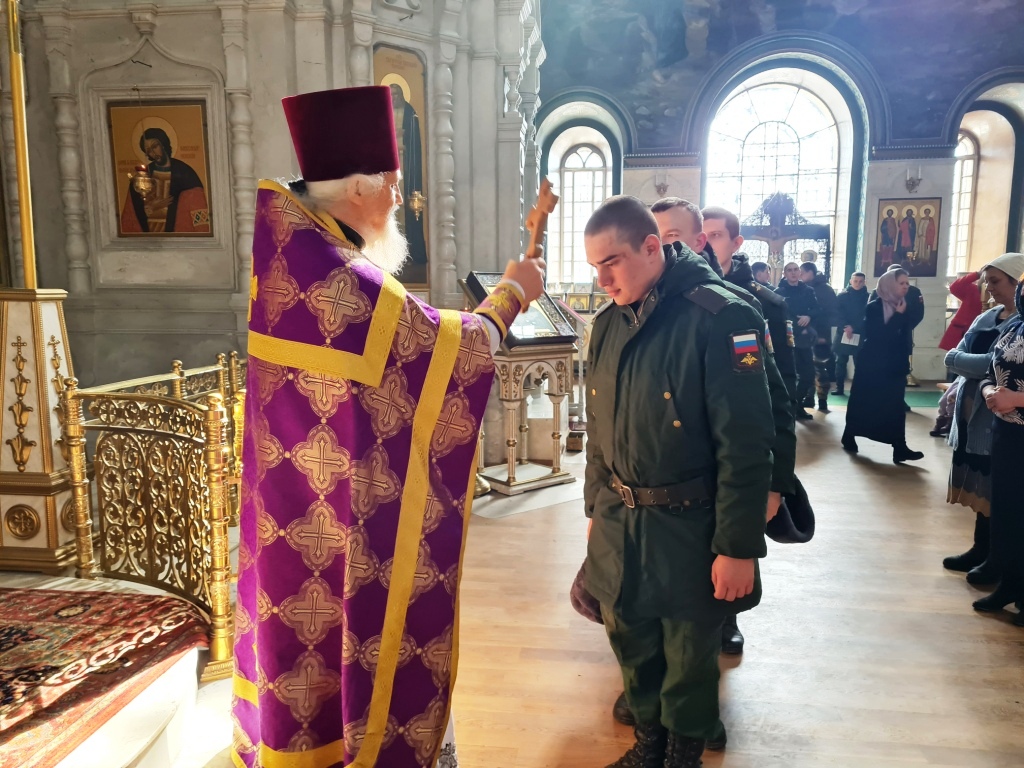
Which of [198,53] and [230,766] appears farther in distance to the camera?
[198,53]

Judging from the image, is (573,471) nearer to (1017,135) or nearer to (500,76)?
(500,76)

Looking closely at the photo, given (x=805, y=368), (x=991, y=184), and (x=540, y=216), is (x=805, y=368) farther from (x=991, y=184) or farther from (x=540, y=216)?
(x=991, y=184)

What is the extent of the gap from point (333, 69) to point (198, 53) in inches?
40.3

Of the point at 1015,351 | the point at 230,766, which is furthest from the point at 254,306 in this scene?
the point at 1015,351

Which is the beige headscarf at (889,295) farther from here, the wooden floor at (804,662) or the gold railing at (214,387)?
the gold railing at (214,387)

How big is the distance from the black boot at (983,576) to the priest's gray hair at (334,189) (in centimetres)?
366

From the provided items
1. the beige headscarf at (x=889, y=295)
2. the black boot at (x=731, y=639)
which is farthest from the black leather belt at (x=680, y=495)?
the beige headscarf at (x=889, y=295)

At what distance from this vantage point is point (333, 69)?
545cm

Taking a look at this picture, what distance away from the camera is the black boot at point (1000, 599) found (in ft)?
10.7

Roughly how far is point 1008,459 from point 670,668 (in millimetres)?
2224

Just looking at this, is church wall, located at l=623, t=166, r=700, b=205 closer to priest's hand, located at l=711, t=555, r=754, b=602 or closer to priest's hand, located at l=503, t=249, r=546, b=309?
priest's hand, located at l=503, t=249, r=546, b=309

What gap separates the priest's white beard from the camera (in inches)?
72.5

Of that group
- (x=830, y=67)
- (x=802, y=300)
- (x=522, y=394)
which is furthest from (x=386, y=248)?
(x=830, y=67)

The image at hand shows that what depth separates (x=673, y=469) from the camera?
190 centimetres
